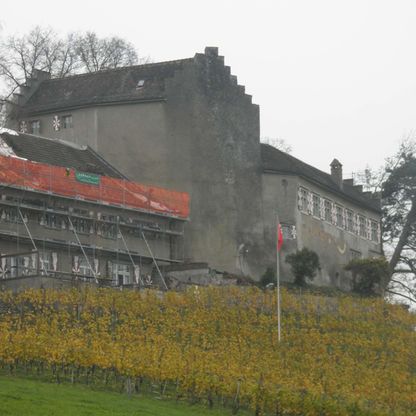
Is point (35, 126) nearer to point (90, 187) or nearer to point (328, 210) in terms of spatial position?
point (90, 187)

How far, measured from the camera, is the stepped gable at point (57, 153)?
67438 mm

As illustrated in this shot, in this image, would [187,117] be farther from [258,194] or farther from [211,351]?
[211,351]

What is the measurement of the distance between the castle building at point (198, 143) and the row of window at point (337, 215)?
0.25 m

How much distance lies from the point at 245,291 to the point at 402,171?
33.9m

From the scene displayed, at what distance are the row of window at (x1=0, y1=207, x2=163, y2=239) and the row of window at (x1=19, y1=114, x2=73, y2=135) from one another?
9.36 m

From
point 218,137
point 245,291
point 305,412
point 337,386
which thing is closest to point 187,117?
point 218,137

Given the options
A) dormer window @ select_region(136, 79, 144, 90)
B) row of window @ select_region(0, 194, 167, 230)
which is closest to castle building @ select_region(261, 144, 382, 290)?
dormer window @ select_region(136, 79, 144, 90)

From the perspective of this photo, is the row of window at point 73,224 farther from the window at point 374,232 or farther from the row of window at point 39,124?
the window at point 374,232

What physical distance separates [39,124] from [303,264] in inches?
658

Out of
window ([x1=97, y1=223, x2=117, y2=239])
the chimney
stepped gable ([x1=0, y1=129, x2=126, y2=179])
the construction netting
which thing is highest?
the chimney

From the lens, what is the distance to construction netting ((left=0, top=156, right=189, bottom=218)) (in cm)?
6191

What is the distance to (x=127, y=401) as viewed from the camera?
3853cm

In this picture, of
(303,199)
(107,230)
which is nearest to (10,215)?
(107,230)

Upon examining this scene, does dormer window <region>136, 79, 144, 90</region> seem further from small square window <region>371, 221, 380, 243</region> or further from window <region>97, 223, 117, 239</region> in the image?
small square window <region>371, 221, 380, 243</region>
